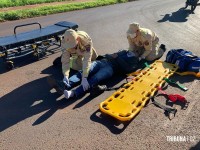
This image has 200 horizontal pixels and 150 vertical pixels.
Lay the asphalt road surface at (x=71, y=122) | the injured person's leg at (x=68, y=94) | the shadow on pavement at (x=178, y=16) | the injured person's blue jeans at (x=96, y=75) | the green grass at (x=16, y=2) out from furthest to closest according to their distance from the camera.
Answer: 1. the green grass at (x=16, y=2)
2. the shadow on pavement at (x=178, y=16)
3. the injured person's blue jeans at (x=96, y=75)
4. the injured person's leg at (x=68, y=94)
5. the asphalt road surface at (x=71, y=122)

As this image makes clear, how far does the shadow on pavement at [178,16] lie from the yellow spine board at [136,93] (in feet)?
23.7

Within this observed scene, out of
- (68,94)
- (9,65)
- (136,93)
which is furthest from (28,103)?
(136,93)

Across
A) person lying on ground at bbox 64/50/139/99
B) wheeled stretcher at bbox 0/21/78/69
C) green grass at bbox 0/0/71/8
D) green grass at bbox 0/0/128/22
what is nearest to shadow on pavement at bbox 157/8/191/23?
green grass at bbox 0/0/128/22

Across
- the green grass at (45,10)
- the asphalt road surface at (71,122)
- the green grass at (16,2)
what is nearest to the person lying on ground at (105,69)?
the asphalt road surface at (71,122)

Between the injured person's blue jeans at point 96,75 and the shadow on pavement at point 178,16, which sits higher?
the injured person's blue jeans at point 96,75

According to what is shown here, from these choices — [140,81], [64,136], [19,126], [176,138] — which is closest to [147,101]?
[140,81]

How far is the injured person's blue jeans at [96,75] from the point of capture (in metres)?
6.30

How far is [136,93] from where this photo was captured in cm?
598

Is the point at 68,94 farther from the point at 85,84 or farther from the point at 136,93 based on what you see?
the point at 136,93

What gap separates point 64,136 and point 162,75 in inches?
122

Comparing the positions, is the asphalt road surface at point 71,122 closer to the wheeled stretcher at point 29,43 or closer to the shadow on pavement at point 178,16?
the wheeled stretcher at point 29,43

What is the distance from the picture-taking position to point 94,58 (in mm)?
7234

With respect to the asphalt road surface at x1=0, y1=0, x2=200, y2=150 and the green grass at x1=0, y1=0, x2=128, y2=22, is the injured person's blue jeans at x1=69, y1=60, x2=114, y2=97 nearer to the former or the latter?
the asphalt road surface at x1=0, y1=0, x2=200, y2=150

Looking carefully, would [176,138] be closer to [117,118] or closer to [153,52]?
[117,118]
